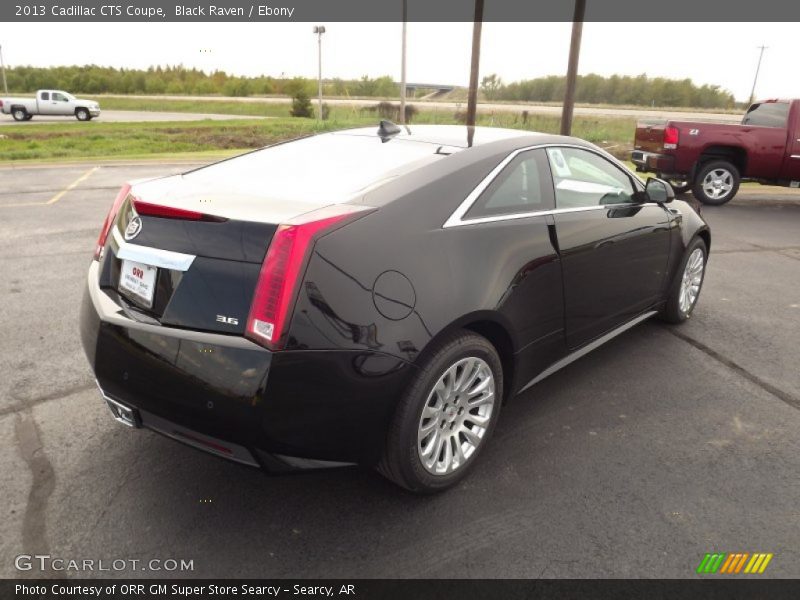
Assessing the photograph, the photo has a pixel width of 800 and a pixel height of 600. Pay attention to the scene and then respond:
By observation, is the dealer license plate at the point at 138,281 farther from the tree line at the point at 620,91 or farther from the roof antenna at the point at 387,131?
the tree line at the point at 620,91

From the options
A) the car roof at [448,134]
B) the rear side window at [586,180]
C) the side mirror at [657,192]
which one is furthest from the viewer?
the side mirror at [657,192]

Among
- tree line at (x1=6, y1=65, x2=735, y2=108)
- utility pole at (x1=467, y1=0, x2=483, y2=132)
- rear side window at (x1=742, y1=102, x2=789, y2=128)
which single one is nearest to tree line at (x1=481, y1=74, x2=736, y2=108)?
tree line at (x1=6, y1=65, x2=735, y2=108)

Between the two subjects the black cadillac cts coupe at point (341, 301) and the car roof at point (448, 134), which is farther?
the car roof at point (448, 134)

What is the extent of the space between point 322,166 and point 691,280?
3.40 m

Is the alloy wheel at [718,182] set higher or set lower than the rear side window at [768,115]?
lower

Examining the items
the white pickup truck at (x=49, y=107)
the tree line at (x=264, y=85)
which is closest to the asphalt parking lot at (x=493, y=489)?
the white pickup truck at (x=49, y=107)

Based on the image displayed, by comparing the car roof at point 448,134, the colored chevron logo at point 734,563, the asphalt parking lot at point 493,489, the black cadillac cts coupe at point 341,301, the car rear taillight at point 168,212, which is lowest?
the asphalt parking lot at point 493,489

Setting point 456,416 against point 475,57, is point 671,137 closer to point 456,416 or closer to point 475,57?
point 456,416

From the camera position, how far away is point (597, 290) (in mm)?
3707

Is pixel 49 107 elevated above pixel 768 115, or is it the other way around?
pixel 768 115

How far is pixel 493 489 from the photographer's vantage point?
2910 millimetres

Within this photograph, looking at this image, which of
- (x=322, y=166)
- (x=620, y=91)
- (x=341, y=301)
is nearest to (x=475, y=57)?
(x=322, y=166)

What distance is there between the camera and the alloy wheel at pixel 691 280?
4926 millimetres

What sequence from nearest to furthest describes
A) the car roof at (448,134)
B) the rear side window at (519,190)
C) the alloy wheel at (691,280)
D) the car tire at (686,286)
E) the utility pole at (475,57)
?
the rear side window at (519,190) → the car roof at (448,134) → the car tire at (686,286) → the alloy wheel at (691,280) → the utility pole at (475,57)
